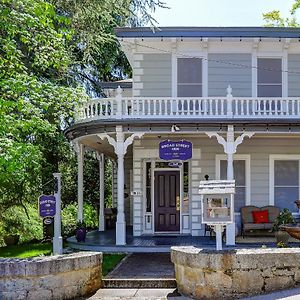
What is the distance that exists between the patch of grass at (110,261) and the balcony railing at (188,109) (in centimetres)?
392

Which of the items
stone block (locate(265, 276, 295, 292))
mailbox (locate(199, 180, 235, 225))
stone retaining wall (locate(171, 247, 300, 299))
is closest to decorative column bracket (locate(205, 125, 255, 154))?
mailbox (locate(199, 180, 235, 225))

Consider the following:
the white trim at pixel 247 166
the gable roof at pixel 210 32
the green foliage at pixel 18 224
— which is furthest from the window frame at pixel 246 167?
the green foliage at pixel 18 224

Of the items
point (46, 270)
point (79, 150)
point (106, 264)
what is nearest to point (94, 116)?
point (79, 150)

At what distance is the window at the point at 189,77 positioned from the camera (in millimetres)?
16984

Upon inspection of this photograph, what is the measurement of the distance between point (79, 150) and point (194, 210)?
418 centimetres

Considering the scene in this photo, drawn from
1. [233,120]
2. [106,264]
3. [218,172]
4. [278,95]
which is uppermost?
[278,95]

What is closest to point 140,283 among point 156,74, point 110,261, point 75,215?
point 110,261

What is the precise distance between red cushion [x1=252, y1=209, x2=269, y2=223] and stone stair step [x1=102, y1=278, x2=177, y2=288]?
703 centimetres

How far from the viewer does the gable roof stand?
1655 cm

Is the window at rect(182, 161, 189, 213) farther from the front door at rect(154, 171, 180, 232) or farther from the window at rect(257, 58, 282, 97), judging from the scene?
the window at rect(257, 58, 282, 97)

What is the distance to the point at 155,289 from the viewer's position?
9453 mm

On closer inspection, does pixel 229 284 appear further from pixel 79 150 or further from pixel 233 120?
pixel 79 150

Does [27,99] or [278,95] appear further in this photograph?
[278,95]

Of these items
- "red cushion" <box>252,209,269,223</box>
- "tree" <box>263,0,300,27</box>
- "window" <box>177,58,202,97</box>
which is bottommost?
"red cushion" <box>252,209,269,223</box>
